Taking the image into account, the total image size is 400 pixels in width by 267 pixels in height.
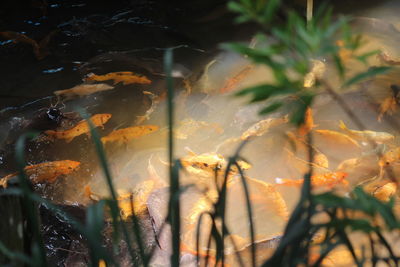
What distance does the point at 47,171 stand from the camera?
2.26m

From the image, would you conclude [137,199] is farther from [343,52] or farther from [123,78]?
[343,52]

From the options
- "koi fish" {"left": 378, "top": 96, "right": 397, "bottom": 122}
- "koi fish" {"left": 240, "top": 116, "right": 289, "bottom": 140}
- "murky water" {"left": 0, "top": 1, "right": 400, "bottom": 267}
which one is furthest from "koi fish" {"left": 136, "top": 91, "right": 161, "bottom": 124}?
"koi fish" {"left": 378, "top": 96, "right": 397, "bottom": 122}

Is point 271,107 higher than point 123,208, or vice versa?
point 271,107

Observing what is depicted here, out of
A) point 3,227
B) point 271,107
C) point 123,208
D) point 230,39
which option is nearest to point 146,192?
point 123,208

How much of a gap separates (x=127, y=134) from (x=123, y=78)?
1.99 feet

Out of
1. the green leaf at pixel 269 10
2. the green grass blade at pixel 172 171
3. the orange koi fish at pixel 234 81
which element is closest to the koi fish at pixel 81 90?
A: the orange koi fish at pixel 234 81

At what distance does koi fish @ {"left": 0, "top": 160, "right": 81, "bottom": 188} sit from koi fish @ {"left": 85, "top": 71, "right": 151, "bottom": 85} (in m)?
0.84

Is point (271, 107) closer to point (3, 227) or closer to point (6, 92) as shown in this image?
point (3, 227)

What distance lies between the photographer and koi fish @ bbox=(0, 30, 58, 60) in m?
3.34

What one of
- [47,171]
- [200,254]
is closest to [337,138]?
[200,254]

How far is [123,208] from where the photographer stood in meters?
2.06

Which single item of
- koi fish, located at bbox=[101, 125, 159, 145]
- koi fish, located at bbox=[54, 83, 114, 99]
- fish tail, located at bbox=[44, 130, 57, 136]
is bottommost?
koi fish, located at bbox=[101, 125, 159, 145]

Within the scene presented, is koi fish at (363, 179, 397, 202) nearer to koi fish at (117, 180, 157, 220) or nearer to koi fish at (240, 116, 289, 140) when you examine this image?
koi fish at (240, 116, 289, 140)

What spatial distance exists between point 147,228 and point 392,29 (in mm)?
2524
